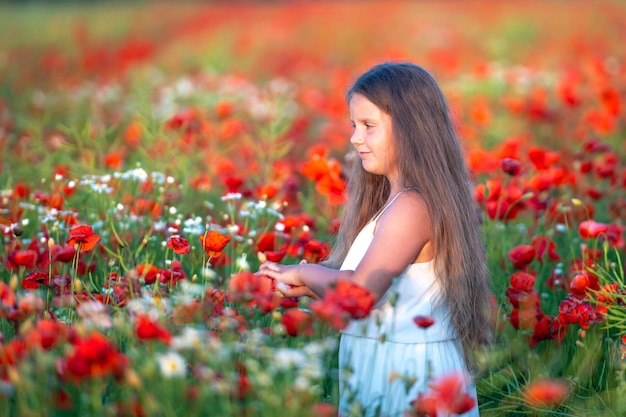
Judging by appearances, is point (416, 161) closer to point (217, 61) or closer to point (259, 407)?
point (259, 407)

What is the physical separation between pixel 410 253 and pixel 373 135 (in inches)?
13.8

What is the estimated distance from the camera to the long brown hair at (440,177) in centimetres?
224

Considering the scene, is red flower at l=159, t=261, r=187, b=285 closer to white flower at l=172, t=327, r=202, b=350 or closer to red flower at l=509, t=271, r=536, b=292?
white flower at l=172, t=327, r=202, b=350

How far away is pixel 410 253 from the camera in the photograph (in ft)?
7.09

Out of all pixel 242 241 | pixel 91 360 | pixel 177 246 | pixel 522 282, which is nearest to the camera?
pixel 91 360

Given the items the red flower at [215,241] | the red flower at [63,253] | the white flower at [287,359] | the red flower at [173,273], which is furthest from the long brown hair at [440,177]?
the red flower at [63,253]

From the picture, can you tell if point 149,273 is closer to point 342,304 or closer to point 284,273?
point 284,273

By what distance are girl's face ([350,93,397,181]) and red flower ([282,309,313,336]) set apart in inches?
24.2

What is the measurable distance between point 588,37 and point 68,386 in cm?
948

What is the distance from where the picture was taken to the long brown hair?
2.24 metres

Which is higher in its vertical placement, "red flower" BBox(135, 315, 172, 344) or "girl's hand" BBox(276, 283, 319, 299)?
"red flower" BBox(135, 315, 172, 344)

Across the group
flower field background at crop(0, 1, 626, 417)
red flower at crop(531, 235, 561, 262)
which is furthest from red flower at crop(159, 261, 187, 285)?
red flower at crop(531, 235, 561, 262)

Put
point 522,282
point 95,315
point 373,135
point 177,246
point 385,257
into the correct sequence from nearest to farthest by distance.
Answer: point 95,315
point 385,257
point 177,246
point 373,135
point 522,282

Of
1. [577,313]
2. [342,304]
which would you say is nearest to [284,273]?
[342,304]
